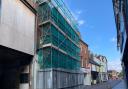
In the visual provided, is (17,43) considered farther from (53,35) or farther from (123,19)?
(123,19)

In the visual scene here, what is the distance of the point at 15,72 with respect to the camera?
2547 cm

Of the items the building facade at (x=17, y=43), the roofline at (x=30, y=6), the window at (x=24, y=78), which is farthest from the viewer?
the window at (x=24, y=78)

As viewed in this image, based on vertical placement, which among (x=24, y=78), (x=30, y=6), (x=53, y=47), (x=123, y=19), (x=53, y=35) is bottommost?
(x=24, y=78)

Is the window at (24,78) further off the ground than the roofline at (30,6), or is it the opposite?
the roofline at (30,6)

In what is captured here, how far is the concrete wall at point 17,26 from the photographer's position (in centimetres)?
2033

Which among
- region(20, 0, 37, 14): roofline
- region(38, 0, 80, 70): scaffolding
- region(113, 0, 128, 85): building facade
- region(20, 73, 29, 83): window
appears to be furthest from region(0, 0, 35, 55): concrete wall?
region(113, 0, 128, 85): building facade

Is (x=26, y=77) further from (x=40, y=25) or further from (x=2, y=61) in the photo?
(x=40, y=25)

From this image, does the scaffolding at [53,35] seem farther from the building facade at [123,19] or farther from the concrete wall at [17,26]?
the building facade at [123,19]

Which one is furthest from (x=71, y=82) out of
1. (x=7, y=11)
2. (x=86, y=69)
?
(x=86, y=69)

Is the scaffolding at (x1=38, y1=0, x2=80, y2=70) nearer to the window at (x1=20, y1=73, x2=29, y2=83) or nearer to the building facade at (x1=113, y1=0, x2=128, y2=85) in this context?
the window at (x1=20, y1=73, x2=29, y2=83)

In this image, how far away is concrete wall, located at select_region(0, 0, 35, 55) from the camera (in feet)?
66.7

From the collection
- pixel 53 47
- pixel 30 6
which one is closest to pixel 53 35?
pixel 53 47

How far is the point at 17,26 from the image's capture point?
22562 millimetres

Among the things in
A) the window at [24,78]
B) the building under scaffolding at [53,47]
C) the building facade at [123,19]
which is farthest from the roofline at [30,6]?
the building facade at [123,19]
